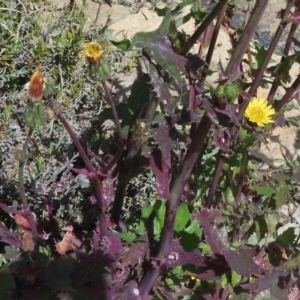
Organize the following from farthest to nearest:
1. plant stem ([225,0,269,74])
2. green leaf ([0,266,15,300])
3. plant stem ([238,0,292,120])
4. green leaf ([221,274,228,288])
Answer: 1. green leaf ([221,274,228,288])
2. plant stem ([238,0,292,120])
3. green leaf ([0,266,15,300])
4. plant stem ([225,0,269,74])

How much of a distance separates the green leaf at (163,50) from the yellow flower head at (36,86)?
0.25 metres

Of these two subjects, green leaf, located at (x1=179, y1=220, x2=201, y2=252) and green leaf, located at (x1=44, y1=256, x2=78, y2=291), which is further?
green leaf, located at (x1=179, y1=220, x2=201, y2=252)

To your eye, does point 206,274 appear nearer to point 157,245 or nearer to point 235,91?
point 157,245

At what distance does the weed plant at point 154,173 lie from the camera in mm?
1602

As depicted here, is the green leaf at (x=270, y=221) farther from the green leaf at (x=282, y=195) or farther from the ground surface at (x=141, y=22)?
the ground surface at (x=141, y=22)

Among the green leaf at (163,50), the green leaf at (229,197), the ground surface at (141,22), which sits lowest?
the green leaf at (229,197)

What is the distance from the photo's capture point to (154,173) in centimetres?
179

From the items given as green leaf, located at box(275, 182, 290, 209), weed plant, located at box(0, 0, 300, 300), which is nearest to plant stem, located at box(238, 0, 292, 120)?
weed plant, located at box(0, 0, 300, 300)

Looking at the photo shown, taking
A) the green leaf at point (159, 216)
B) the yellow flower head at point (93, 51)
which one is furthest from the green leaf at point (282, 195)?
the yellow flower head at point (93, 51)

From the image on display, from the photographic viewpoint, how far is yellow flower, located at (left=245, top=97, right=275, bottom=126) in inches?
80.6

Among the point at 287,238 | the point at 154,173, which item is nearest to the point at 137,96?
the point at 154,173

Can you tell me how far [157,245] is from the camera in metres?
1.90

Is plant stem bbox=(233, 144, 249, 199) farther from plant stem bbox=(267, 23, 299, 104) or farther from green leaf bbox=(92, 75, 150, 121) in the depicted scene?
green leaf bbox=(92, 75, 150, 121)

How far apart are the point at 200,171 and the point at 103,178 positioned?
1.42 ft
